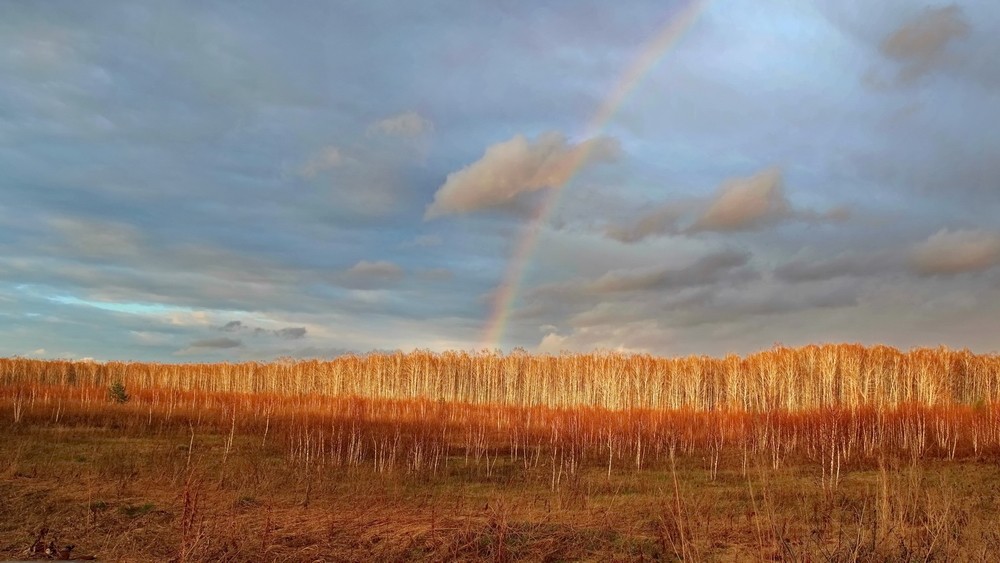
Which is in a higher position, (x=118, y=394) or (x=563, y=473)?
(x=118, y=394)

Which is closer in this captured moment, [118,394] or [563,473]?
[563,473]

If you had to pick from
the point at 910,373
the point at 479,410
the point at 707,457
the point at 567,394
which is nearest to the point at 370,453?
the point at 707,457

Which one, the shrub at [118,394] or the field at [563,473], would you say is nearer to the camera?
the field at [563,473]

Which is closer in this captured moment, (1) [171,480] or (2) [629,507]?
(2) [629,507]

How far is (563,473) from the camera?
14.4 metres

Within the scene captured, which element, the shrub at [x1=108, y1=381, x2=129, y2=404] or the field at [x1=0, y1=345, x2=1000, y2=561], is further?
the shrub at [x1=108, y1=381, x2=129, y2=404]

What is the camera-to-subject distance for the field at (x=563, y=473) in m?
7.61

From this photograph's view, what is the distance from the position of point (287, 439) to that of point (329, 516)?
1042 centimetres

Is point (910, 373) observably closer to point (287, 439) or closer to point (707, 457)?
point (707, 457)

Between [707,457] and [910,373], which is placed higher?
[910,373]

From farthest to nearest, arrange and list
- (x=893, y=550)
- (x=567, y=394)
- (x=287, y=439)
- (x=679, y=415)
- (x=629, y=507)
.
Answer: (x=567, y=394), (x=679, y=415), (x=287, y=439), (x=629, y=507), (x=893, y=550)

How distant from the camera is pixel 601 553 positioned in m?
7.71

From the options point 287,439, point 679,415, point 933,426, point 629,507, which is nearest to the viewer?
point 629,507

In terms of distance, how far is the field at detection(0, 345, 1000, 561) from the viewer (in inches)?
300
